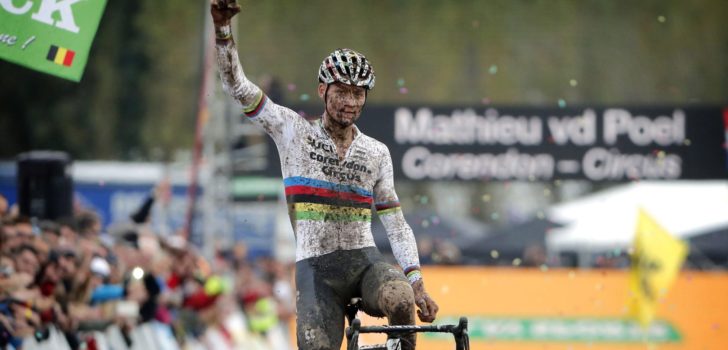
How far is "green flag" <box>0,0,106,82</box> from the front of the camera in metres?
9.16

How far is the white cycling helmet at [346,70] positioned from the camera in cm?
838

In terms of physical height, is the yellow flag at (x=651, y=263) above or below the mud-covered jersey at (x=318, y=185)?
below

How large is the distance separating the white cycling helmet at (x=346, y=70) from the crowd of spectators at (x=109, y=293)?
403cm

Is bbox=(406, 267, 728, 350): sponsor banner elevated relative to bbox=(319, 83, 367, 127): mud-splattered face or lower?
lower

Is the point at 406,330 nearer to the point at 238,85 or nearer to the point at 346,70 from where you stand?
the point at 346,70

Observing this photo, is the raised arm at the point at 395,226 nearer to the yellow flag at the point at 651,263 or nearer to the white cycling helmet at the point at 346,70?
the white cycling helmet at the point at 346,70

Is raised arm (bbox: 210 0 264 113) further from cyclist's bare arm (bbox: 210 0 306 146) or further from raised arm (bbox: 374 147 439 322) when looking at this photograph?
raised arm (bbox: 374 147 439 322)

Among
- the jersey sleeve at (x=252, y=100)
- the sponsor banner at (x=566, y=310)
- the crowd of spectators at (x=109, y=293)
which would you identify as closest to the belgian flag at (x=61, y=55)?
the jersey sleeve at (x=252, y=100)

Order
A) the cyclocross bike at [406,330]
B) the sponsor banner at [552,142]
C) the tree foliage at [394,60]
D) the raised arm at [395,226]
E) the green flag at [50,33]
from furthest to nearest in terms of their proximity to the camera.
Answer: the tree foliage at [394,60]
the sponsor banner at [552,142]
the green flag at [50,33]
the raised arm at [395,226]
the cyclocross bike at [406,330]

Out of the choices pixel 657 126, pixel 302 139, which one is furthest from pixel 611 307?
pixel 302 139

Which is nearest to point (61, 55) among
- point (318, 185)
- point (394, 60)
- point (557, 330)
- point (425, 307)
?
point (318, 185)

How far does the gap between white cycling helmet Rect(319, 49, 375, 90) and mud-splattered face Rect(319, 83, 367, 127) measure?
0.05m

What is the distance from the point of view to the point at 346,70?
8391mm

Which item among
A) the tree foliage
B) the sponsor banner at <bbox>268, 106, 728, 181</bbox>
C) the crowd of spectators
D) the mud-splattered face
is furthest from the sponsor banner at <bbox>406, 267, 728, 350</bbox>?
the tree foliage
